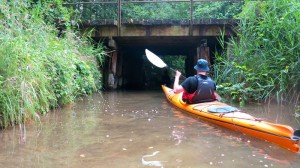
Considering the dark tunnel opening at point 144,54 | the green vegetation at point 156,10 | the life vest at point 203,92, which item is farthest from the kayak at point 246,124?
the green vegetation at point 156,10

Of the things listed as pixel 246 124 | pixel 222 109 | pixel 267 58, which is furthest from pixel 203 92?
pixel 267 58

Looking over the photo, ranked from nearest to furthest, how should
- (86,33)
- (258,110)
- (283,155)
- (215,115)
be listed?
(283,155), (215,115), (258,110), (86,33)

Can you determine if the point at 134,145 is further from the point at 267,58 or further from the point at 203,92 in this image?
the point at 267,58

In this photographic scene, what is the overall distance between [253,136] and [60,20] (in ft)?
22.8

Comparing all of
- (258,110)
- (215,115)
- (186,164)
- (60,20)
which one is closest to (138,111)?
(215,115)

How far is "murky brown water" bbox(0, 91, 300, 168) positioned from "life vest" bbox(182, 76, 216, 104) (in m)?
0.45

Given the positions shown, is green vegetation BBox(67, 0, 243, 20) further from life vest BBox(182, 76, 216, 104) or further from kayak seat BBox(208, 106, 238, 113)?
kayak seat BBox(208, 106, 238, 113)

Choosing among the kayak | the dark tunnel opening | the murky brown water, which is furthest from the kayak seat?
the dark tunnel opening

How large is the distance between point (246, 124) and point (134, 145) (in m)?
1.62

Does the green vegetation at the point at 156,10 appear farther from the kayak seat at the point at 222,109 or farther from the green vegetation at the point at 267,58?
the kayak seat at the point at 222,109

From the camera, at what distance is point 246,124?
13.8 ft

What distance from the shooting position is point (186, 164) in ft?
9.56

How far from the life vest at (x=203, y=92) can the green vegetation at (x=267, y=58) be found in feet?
4.79

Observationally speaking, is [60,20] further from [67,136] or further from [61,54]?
[67,136]
